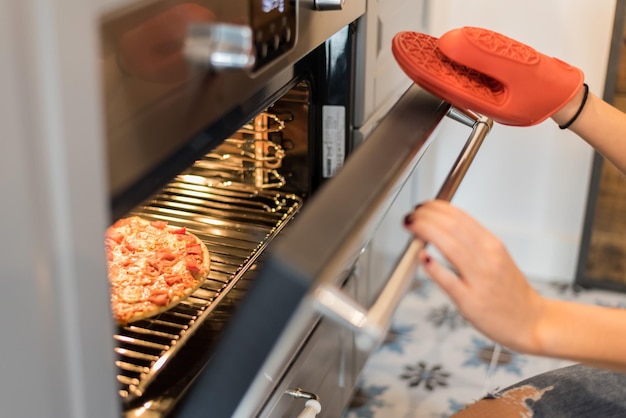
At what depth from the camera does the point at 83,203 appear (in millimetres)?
552

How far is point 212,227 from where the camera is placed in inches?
45.4

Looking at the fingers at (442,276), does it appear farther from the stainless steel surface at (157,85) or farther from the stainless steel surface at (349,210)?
the stainless steel surface at (157,85)

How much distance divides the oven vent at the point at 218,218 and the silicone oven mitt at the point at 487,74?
1.19ft

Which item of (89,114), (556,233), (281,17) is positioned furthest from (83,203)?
(556,233)

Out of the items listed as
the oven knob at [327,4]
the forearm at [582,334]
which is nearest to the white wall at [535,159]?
the oven knob at [327,4]

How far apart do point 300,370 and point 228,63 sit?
1.85 ft

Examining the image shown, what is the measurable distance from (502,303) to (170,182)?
0.35 metres

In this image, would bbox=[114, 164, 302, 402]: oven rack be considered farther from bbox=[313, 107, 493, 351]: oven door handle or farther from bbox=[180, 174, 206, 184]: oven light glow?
bbox=[313, 107, 493, 351]: oven door handle

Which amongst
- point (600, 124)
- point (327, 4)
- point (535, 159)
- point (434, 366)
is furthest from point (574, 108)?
point (535, 159)

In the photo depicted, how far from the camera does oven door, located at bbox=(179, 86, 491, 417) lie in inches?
22.5

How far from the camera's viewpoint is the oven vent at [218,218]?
97 centimetres

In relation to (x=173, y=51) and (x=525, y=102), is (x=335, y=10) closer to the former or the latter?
(x=525, y=102)

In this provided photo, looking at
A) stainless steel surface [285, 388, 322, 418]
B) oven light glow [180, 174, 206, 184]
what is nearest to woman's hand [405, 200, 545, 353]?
stainless steel surface [285, 388, 322, 418]

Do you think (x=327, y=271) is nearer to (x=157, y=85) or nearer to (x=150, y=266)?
(x=157, y=85)
